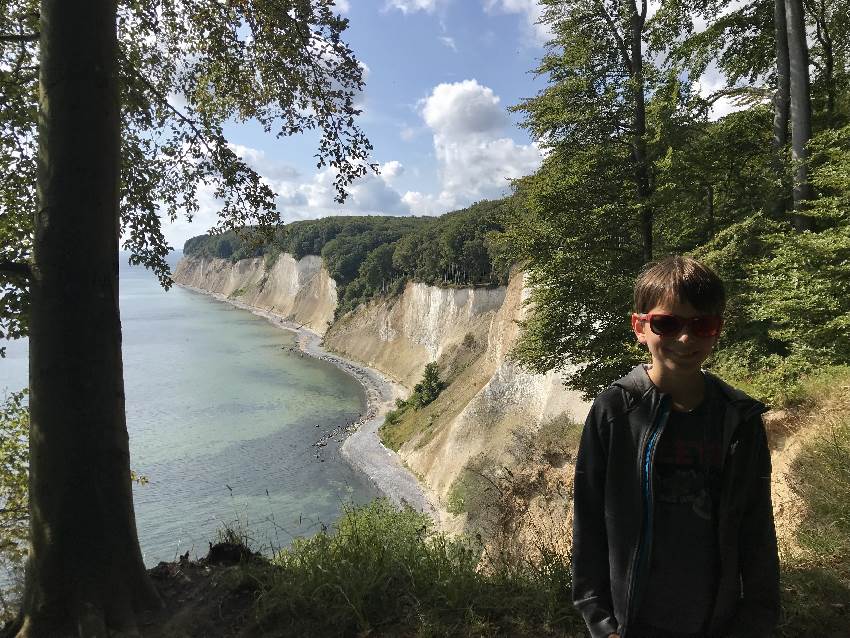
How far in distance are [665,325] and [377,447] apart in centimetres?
3543

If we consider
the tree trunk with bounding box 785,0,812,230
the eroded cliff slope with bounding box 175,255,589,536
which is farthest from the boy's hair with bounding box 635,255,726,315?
the tree trunk with bounding box 785,0,812,230

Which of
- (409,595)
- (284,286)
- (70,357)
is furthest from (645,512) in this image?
(284,286)

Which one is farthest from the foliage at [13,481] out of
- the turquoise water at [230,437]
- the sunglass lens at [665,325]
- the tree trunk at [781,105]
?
the tree trunk at [781,105]

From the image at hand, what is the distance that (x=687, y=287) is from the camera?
1835mm

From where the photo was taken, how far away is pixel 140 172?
6.25 m

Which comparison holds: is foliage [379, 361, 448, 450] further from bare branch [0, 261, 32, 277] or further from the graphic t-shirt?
the graphic t-shirt

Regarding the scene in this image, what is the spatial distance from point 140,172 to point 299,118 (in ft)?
6.96

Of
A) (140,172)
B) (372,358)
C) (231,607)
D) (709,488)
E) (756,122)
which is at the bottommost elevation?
(372,358)

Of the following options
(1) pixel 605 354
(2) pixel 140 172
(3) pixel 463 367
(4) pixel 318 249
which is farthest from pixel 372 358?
(2) pixel 140 172

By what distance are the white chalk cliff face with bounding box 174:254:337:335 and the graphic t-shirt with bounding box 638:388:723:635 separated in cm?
8018

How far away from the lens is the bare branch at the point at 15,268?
3.70 metres

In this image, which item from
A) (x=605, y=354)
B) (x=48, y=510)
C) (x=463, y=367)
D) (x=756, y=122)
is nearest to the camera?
(x=48, y=510)

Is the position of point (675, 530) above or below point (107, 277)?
below

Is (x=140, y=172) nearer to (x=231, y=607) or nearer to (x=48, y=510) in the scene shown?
(x=48, y=510)
